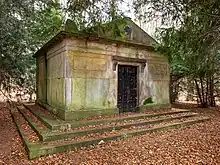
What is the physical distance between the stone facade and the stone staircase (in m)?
0.70

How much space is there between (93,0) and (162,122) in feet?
15.5

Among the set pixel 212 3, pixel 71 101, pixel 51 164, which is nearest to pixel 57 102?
pixel 71 101

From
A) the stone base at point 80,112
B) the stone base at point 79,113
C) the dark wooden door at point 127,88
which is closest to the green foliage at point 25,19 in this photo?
the dark wooden door at point 127,88

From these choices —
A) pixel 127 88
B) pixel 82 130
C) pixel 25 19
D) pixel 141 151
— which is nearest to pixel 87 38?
pixel 25 19

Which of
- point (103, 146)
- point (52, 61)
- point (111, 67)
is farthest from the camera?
point (52, 61)

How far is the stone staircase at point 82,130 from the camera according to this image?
5.16 meters

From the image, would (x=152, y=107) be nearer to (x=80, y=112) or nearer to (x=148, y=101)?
(x=148, y=101)

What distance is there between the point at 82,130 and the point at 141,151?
1.91 m

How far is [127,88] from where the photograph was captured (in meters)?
9.04

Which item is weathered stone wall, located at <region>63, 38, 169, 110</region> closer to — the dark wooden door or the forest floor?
the dark wooden door

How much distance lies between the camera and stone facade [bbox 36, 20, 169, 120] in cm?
733

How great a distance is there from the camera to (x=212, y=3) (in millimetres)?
4582

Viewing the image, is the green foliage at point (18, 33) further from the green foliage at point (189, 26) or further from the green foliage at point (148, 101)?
the green foliage at point (148, 101)

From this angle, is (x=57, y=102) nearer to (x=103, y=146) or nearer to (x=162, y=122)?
(x=103, y=146)
